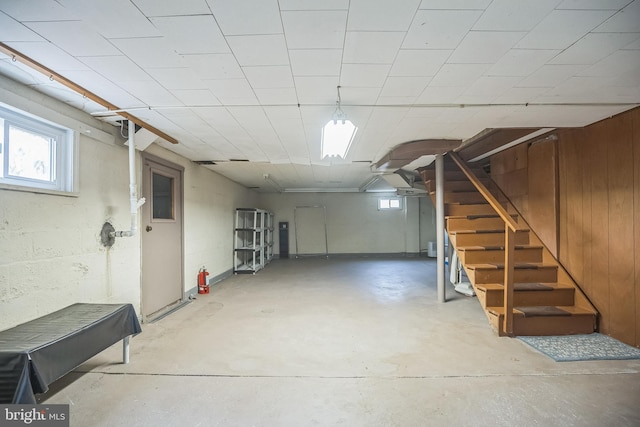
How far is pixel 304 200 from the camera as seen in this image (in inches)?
361

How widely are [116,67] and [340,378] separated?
2787mm

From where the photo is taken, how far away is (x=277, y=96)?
7.59 ft

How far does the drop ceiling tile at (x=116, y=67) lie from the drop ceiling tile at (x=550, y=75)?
9.29ft

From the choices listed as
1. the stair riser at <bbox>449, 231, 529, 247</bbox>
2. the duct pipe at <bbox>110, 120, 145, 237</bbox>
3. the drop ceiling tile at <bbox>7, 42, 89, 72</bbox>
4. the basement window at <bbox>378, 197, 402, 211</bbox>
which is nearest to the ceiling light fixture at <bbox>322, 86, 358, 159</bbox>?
the drop ceiling tile at <bbox>7, 42, 89, 72</bbox>

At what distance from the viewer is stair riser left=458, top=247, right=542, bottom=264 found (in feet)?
11.6

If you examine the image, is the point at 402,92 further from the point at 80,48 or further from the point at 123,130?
the point at 123,130

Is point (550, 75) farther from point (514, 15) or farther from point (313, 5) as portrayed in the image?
point (313, 5)

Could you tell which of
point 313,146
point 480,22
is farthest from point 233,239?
point 480,22

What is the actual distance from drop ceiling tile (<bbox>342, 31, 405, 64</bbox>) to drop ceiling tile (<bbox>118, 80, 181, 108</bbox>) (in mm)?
1516

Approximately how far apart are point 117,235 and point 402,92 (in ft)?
10.2

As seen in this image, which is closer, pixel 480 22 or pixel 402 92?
pixel 480 22

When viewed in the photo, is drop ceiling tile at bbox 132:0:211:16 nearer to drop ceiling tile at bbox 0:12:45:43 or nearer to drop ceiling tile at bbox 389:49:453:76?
drop ceiling tile at bbox 0:12:45:43

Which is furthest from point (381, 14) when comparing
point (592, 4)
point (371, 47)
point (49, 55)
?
point (49, 55)

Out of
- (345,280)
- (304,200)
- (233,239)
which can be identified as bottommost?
(345,280)
